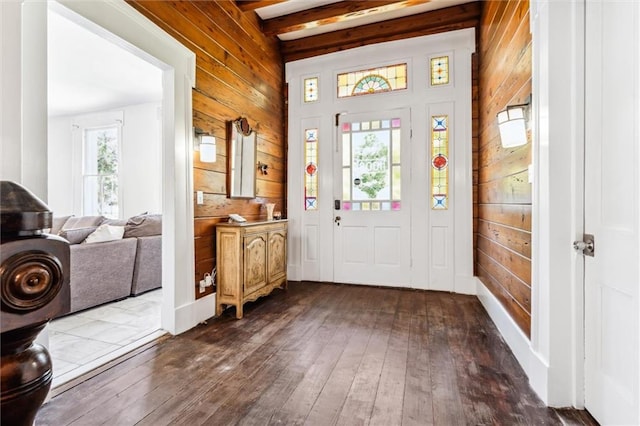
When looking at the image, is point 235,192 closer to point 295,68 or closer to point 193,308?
point 193,308

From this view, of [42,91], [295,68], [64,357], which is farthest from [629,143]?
[295,68]

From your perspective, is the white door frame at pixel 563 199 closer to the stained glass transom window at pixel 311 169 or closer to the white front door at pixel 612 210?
the white front door at pixel 612 210

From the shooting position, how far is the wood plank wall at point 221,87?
2.75 meters

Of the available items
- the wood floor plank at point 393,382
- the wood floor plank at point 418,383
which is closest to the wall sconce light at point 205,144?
the wood floor plank at point 393,382

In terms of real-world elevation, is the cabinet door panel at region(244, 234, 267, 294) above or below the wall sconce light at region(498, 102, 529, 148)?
below

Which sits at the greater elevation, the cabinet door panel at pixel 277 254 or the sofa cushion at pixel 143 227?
the sofa cushion at pixel 143 227

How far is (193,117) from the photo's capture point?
279cm

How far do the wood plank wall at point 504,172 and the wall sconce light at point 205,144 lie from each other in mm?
2488

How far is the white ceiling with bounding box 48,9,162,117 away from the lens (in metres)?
3.48

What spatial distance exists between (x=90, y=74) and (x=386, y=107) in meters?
4.20

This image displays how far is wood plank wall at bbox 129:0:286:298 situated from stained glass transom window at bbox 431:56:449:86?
6.79 feet

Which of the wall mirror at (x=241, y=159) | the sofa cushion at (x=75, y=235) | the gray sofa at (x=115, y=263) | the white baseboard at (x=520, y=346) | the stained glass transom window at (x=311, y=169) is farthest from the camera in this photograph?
the stained glass transom window at (x=311, y=169)

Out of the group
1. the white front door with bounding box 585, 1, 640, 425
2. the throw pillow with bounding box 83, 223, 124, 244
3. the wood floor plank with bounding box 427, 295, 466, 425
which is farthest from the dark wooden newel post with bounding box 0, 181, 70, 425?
the throw pillow with bounding box 83, 223, 124, 244

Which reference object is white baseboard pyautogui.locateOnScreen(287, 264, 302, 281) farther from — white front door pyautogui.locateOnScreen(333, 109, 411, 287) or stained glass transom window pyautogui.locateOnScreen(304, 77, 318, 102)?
stained glass transom window pyautogui.locateOnScreen(304, 77, 318, 102)
